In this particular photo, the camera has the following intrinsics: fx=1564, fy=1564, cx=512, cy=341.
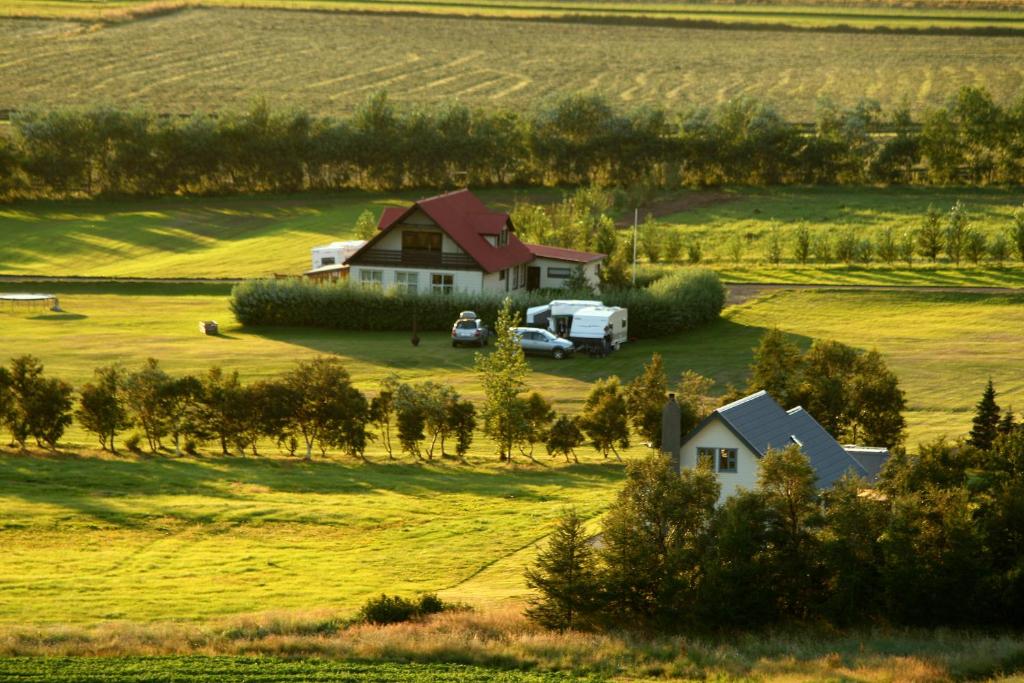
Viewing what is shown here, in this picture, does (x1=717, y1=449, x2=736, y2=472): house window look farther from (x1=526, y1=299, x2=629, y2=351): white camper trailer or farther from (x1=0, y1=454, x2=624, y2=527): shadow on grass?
(x1=526, y1=299, x2=629, y2=351): white camper trailer

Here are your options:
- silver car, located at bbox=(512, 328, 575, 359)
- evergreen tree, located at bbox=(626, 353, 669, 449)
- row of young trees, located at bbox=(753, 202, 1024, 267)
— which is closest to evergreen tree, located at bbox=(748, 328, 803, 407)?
evergreen tree, located at bbox=(626, 353, 669, 449)

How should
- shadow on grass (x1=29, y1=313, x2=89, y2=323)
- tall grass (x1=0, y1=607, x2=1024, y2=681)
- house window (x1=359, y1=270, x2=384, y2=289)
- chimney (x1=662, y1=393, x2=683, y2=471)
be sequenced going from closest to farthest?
tall grass (x1=0, y1=607, x2=1024, y2=681) → chimney (x1=662, y1=393, x2=683, y2=471) → shadow on grass (x1=29, y1=313, x2=89, y2=323) → house window (x1=359, y1=270, x2=384, y2=289)

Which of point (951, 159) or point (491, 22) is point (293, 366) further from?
point (491, 22)

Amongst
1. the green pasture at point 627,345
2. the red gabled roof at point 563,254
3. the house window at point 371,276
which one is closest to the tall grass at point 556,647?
the green pasture at point 627,345

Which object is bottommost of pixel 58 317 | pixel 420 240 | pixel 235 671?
pixel 235 671

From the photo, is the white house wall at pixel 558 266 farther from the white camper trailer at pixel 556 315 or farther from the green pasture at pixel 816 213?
the green pasture at pixel 816 213

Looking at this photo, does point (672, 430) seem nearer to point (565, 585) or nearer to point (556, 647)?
point (565, 585)

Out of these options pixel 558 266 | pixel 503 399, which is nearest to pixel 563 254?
pixel 558 266

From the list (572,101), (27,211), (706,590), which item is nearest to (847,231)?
(572,101)
